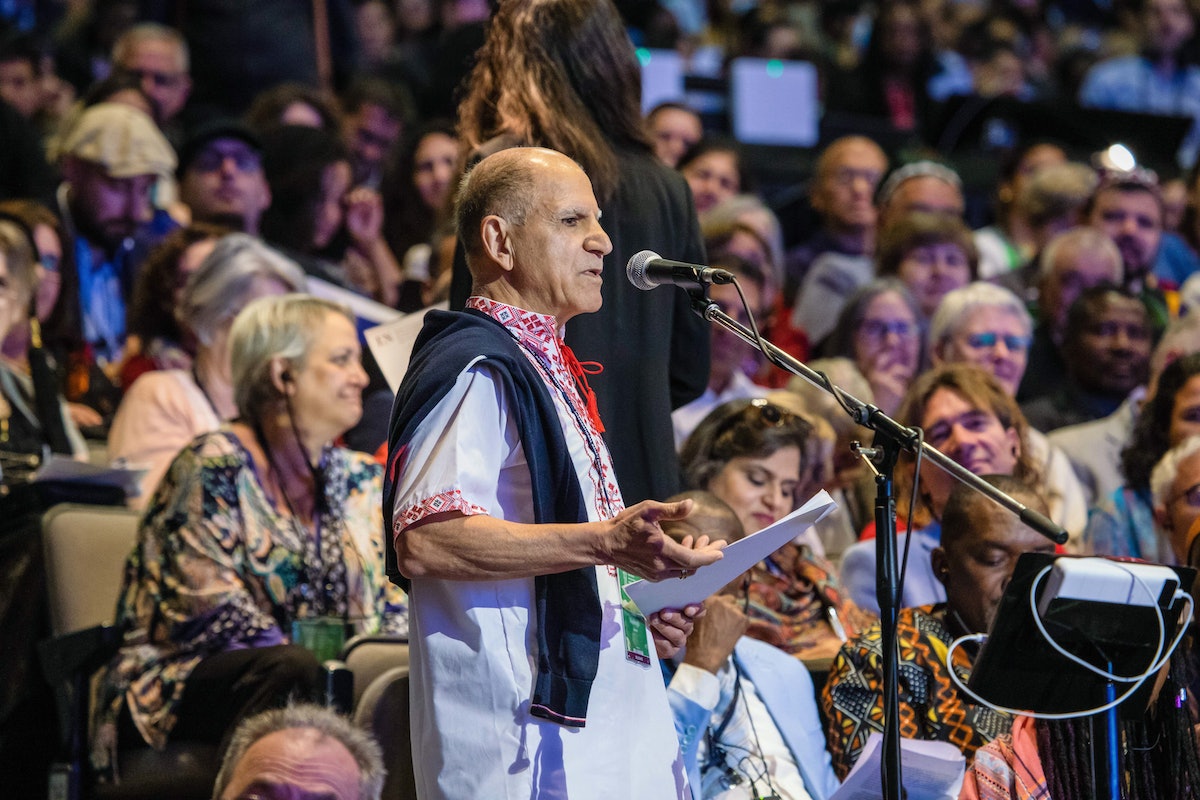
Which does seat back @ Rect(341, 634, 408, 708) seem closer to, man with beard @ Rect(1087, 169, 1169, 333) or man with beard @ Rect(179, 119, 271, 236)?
man with beard @ Rect(179, 119, 271, 236)

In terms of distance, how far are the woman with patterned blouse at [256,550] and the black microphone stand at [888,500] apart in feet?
5.36

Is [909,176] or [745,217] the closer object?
[745,217]

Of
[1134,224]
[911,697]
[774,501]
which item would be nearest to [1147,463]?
[774,501]

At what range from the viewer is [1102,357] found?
19.5 feet

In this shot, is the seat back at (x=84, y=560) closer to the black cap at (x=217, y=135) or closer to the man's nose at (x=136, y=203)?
the man's nose at (x=136, y=203)

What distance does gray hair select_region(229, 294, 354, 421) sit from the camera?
13.8 ft

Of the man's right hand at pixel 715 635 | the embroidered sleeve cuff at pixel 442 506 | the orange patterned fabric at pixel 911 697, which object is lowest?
the orange patterned fabric at pixel 911 697

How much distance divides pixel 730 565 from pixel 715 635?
33.9 inches

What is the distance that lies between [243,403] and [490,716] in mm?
2065

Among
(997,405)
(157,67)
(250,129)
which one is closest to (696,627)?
(997,405)

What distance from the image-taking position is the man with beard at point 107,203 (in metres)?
6.13

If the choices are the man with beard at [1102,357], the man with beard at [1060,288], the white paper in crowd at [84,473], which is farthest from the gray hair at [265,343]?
the man with beard at [1060,288]

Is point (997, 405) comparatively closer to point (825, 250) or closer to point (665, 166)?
point (665, 166)

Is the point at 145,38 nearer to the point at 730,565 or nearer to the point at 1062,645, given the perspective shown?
the point at 730,565
